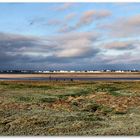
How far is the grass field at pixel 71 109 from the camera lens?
31.0 ft

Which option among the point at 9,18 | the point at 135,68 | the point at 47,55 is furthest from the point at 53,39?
the point at 135,68

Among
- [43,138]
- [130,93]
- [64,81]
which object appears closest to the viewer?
[43,138]

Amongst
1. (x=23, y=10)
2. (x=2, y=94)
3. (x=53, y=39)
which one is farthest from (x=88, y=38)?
(x=2, y=94)

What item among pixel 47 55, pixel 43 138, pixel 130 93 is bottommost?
pixel 43 138

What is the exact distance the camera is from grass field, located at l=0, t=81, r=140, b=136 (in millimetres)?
9453

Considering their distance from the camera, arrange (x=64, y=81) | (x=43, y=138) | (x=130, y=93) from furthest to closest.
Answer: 1. (x=64, y=81)
2. (x=130, y=93)
3. (x=43, y=138)

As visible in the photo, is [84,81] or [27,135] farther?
[84,81]

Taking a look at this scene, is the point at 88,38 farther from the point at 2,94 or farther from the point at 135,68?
the point at 2,94

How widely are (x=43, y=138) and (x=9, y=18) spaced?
258 centimetres

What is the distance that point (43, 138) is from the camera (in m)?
9.42

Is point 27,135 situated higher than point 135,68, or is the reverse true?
point 135,68

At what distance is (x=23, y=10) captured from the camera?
9734mm

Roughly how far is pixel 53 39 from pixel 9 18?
102 centimetres

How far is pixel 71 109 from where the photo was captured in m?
9.79
